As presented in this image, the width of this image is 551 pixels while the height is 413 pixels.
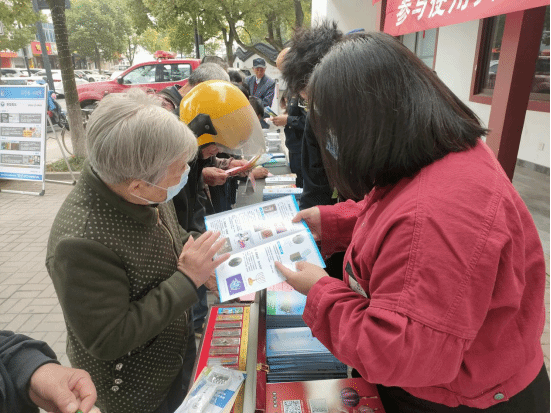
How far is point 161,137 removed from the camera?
1241 mm

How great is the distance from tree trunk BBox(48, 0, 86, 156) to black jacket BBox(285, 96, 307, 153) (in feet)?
17.6

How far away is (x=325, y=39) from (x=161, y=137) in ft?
4.38

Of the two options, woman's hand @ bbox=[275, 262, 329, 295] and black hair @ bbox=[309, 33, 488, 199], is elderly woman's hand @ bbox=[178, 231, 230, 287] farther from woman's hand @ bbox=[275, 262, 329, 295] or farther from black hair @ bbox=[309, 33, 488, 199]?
black hair @ bbox=[309, 33, 488, 199]

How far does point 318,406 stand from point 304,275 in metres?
0.43

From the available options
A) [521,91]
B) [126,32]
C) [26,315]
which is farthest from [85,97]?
[126,32]

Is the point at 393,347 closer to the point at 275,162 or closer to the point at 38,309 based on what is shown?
the point at 38,309

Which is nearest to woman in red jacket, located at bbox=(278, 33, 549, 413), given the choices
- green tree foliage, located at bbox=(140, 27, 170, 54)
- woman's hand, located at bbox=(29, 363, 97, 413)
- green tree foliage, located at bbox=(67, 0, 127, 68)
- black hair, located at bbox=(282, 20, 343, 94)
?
woman's hand, located at bbox=(29, 363, 97, 413)

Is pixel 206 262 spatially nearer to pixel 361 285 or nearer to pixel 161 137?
pixel 161 137

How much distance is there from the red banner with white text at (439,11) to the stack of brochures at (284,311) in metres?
1.53

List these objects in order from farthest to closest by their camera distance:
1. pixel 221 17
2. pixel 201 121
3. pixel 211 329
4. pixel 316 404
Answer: pixel 221 17 < pixel 201 121 < pixel 211 329 < pixel 316 404

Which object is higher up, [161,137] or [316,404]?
[161,137]

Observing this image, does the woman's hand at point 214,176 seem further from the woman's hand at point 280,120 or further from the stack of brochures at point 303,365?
the woman's hand at point 280,120

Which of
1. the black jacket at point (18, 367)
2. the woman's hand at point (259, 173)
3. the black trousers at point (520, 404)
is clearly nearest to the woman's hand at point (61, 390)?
the black jacket at point (18, 367)

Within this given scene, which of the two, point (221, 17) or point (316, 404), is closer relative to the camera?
point (316, 404)
